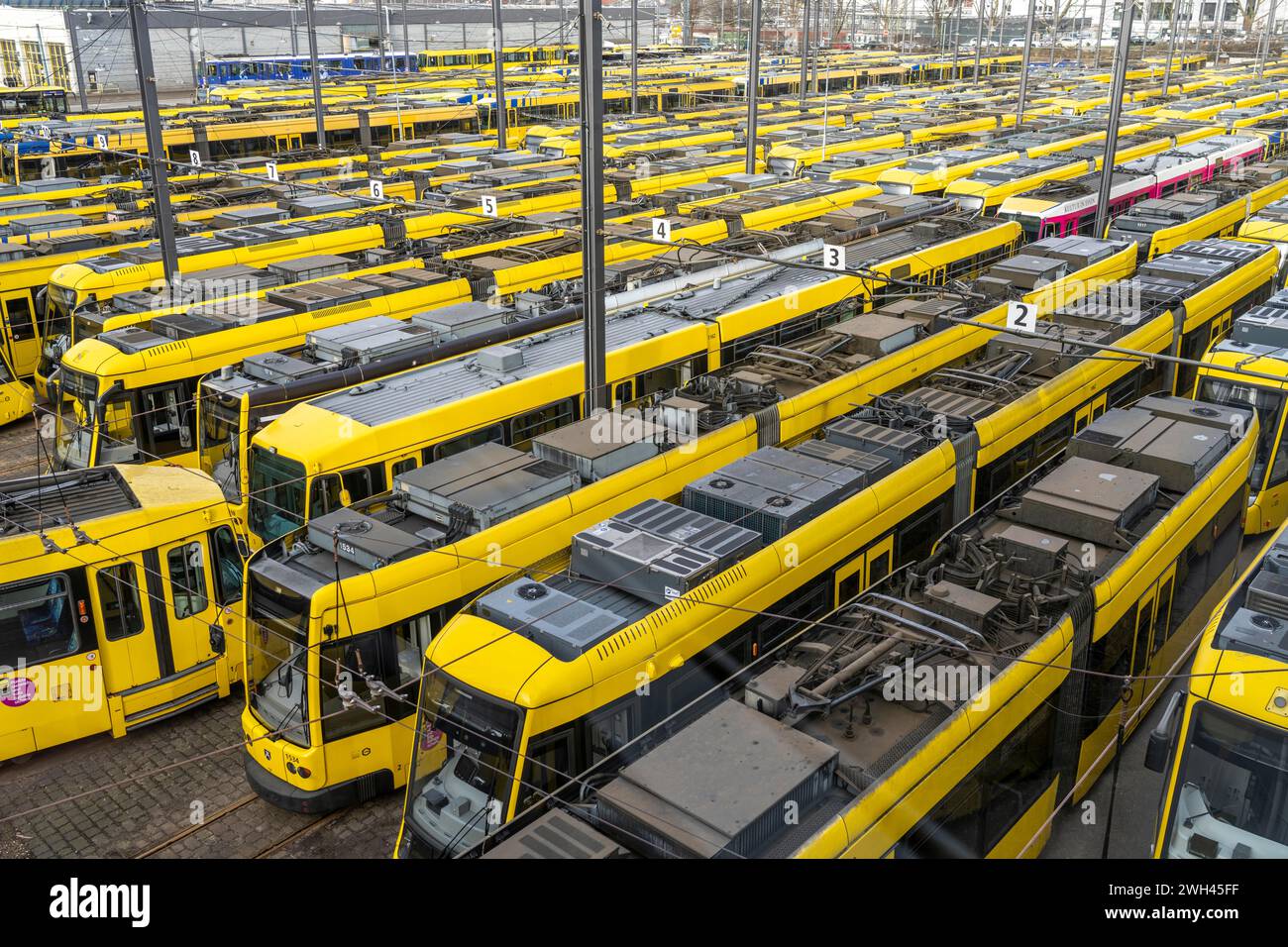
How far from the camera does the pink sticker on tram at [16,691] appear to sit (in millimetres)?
11898

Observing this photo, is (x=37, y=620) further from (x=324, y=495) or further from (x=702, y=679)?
(x=702, y=679)

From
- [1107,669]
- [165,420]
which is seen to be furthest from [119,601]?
[1107,669]

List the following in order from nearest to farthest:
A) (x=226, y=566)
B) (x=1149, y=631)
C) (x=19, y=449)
Answer: (x=1149, y=631) < (x=226, y=566) < (x=19, y=449)

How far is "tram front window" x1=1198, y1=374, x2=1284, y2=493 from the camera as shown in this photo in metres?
14.9

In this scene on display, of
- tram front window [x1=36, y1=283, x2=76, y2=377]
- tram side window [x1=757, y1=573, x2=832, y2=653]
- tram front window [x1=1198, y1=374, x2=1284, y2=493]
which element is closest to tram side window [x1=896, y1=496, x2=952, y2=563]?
tram side window [x1=757, y1=573, x2=832, y2=653]

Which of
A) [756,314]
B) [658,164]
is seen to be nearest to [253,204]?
[658,164]

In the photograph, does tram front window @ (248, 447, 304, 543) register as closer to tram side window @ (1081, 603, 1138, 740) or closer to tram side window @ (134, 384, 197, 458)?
tram side window @ (134, 384, 197, 458)

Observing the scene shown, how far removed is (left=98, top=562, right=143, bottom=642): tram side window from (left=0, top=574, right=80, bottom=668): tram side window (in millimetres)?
322

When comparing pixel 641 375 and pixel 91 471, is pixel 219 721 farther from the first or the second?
pixel 641 375

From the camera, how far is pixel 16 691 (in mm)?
12016

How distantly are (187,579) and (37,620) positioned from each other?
1.56 m

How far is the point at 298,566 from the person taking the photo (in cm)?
1102

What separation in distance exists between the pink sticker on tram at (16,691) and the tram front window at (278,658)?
262 cm

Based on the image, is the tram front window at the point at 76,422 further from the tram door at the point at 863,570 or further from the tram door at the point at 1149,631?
the tram door at the point at 1149,631
